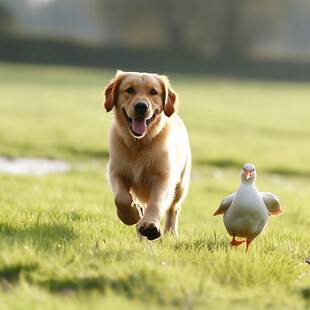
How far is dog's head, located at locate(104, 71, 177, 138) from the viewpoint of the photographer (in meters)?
4.11

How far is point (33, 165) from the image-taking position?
33.4 feet

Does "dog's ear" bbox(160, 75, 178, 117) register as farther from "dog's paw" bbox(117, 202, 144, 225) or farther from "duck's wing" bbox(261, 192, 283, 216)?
"duck's wing" bbox(261, 192, 283, 216)

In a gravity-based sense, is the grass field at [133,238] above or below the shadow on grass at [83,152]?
above

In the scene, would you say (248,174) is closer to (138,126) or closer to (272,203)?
(272,203)

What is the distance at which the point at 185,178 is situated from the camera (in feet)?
17.1

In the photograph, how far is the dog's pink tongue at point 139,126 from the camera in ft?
13.6

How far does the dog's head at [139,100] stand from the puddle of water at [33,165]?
16.8 feet

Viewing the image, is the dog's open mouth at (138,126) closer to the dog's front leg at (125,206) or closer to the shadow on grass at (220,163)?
the dog's front leg at (125,206)

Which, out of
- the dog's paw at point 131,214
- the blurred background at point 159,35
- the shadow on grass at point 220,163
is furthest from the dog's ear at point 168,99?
the blurred background at point 159,35

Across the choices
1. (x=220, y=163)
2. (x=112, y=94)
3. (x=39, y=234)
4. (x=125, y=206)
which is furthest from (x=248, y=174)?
(x=220, y=163)

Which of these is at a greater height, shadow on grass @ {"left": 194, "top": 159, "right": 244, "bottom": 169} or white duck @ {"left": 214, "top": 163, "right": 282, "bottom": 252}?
white duck @ {"left": 214, "top": 163, "right": 282, "bottom": 252}

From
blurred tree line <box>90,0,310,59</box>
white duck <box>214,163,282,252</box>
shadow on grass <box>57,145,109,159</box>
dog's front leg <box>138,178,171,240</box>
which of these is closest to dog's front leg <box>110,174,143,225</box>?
dog's front leg <box>138,178,171,240</box>

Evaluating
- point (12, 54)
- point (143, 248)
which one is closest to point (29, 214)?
point (143, 248)

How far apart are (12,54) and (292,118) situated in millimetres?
27519
